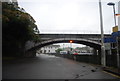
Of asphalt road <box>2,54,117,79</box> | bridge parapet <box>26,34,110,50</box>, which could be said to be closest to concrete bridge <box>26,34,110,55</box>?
bridge parapet <box>26,34,110,50</box>

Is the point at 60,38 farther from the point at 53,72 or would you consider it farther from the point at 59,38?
the point at 53,72

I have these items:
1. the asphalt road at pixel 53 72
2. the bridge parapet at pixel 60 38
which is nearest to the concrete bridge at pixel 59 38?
the bridge parapet at pixel 60 38

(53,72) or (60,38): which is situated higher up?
(60,38)

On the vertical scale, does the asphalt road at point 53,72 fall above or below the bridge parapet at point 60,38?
below

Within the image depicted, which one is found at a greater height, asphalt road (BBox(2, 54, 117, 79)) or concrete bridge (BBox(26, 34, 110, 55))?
concrete bridge (BBox(26, 34, 110, 55))

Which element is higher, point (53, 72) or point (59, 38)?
point (59, 38)

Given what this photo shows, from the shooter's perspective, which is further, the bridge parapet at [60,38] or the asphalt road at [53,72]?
the bridge parapet at [60,38]

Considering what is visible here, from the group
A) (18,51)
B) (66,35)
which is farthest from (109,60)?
(66,35)

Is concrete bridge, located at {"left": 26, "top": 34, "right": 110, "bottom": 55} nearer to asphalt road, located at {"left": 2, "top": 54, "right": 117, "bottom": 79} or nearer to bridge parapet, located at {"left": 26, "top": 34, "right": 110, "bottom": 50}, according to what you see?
bridge parapet, located at {"left": 26, "top": 34, "right": 110, "bottom": 50}

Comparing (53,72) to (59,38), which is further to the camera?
(59,38)

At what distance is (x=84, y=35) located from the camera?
48594 millimetres

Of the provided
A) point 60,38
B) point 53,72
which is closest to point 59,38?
point 60,38

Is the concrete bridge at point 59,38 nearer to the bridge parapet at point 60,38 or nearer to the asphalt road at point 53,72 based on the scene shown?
the bridge parapet at point 60,38

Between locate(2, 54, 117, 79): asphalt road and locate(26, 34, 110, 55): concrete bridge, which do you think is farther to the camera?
locate(26, 34, 110, 55): concrete bridge
